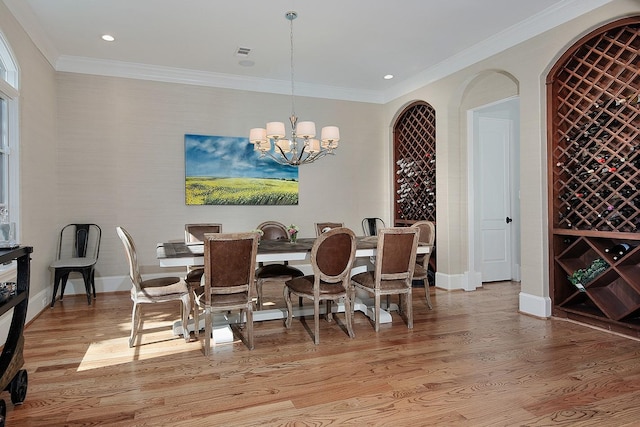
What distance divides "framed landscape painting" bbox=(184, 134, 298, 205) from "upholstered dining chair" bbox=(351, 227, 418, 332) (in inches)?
105

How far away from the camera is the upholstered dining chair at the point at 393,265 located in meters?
3.46

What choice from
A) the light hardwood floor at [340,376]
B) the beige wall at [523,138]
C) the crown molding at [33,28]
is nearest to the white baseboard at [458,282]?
the beige wall at [523,138]

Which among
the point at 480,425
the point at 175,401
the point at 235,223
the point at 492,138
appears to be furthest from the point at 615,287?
the point at 235,223

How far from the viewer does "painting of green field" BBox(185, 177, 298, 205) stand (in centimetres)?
553

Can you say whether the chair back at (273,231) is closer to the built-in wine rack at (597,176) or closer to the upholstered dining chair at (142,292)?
the upholstered dining chair at (142,292)

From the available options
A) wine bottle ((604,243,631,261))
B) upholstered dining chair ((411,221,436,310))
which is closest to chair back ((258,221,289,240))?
upholstered dining chair ((411,221,436,310))

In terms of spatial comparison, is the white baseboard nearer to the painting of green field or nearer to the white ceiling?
the painting of green field

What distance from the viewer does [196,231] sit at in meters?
4.62

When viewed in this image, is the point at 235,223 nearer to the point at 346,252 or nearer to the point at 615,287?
the point at 346,252

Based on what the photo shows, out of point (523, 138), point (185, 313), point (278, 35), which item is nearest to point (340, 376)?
point (185, 313)

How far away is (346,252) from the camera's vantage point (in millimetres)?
3283

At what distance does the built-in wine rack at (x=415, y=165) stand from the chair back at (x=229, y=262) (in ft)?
11.2

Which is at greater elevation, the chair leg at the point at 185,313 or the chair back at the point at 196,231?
the chair back at the point at 196,231

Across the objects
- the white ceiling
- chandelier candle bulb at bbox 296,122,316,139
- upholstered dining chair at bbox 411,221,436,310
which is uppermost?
the white ceiling
